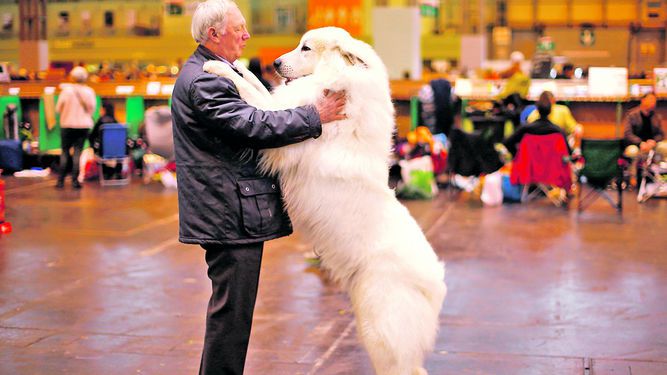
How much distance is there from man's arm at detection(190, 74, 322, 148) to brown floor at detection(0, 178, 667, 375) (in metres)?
1.89

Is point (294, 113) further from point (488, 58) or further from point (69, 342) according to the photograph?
point (488, 58)

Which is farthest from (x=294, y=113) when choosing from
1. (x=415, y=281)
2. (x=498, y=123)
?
(x=498, y=123)

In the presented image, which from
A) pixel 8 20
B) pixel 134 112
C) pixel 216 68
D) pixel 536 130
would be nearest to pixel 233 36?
pixel 216 68

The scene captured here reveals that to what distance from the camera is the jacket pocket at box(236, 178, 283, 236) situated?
11.0 feet

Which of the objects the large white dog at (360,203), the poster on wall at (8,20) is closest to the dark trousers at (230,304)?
the large white dog at (360,203)

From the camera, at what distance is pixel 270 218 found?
342 centimetres

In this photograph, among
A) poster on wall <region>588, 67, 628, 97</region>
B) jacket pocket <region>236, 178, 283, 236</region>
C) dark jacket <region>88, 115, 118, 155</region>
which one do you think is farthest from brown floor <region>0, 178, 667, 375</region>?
poster on wall <region>588, 67, 628, 97</region>

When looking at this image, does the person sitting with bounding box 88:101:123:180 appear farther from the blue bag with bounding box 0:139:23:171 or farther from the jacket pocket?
the jacket pocket

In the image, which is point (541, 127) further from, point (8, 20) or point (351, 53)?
point (8, 20)

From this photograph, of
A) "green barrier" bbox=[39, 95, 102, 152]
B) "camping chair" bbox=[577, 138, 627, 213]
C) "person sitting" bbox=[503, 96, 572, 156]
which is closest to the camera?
"camping chair" bbox=[577, 138, 627, 213]

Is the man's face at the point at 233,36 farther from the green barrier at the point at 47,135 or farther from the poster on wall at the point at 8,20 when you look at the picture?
the poster on wall at the point at 8,20

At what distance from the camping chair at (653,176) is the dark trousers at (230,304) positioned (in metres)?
9.30

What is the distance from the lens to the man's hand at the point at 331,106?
332cm

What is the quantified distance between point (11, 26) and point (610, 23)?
67.8 feet
